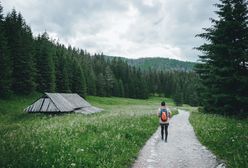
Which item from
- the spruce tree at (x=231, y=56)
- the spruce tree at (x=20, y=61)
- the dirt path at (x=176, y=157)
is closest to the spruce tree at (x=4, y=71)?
the spruce tree at (x=20, y=61)

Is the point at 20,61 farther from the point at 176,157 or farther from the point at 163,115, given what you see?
the point at 176,157

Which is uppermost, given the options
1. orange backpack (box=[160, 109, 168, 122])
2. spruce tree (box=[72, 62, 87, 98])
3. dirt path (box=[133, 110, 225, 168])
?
spruce tree (box=[72, 62, 87, 98])

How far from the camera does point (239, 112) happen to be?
21875mm

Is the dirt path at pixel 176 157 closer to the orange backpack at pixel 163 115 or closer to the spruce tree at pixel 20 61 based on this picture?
the orange backpack at pixel 163 115

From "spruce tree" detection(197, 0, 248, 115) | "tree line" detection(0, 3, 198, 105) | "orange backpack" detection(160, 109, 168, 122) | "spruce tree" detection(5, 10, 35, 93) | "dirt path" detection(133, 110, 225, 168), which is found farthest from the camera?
"spruce tree" detection(5, 10, 35, 93)

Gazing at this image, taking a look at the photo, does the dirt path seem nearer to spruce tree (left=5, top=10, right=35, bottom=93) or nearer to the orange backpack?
the orange backpack

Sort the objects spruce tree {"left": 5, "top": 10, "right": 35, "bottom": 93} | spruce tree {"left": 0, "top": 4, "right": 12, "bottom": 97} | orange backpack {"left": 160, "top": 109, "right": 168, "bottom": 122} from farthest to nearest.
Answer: spruce tree {"left": 5, "top": 10, "right": 35, "bottom": 93} < spruce tree {"left": 0, "top": 4, "right": 12, "bottom": 97} < orange backpack {"left": 160, "top": 109, "right": 168, "bottom": 122}

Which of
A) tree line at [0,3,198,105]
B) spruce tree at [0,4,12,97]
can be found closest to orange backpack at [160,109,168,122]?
tree line at [0,3,198,105]

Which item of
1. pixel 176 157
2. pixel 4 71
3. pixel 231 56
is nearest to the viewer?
pixel 176 157

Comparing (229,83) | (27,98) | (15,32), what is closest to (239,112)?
(229,83)

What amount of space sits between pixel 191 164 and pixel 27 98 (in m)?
55.3

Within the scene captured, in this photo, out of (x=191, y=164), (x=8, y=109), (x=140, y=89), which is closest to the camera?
(x=191, y=164)

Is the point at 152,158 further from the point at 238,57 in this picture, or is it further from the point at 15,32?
the point at 15,32

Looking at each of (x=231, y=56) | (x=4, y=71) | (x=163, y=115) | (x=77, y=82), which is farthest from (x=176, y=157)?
(x=77, y=82)
